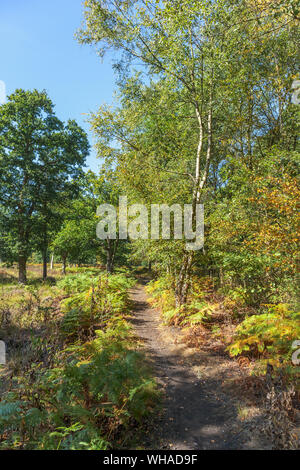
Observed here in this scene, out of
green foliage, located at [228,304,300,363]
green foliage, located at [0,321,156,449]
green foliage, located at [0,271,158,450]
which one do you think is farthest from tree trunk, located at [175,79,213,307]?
green foliage, located at [0,321,156,449]

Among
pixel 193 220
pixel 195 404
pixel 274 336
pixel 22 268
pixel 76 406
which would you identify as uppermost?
pixel 193 220

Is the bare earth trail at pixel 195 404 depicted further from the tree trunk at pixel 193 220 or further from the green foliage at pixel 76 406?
the tree trunk at pixel 193 220

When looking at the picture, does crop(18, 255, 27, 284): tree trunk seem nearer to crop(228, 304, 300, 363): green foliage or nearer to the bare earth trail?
the bare earth trail

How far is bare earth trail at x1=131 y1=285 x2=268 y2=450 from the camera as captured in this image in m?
3.38


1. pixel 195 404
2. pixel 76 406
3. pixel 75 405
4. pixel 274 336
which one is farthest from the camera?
pixel 274 336

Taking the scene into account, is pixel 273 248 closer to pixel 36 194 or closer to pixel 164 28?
pixel 164 28

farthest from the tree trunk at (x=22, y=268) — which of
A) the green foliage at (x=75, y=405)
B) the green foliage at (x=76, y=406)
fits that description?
the green foliage at (x=75, y=405)

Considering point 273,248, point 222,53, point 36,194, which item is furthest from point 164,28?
point 36,194

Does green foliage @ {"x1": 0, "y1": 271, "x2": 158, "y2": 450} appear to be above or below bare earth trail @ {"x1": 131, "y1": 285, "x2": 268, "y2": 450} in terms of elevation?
above

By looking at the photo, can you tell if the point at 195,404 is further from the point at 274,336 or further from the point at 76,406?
the point at 76,406

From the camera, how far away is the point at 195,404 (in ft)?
14.0

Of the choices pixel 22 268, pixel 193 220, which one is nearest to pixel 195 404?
pixel 193 220

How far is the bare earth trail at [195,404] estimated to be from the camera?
133 inches

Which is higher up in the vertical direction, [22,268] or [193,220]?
[193,220]
